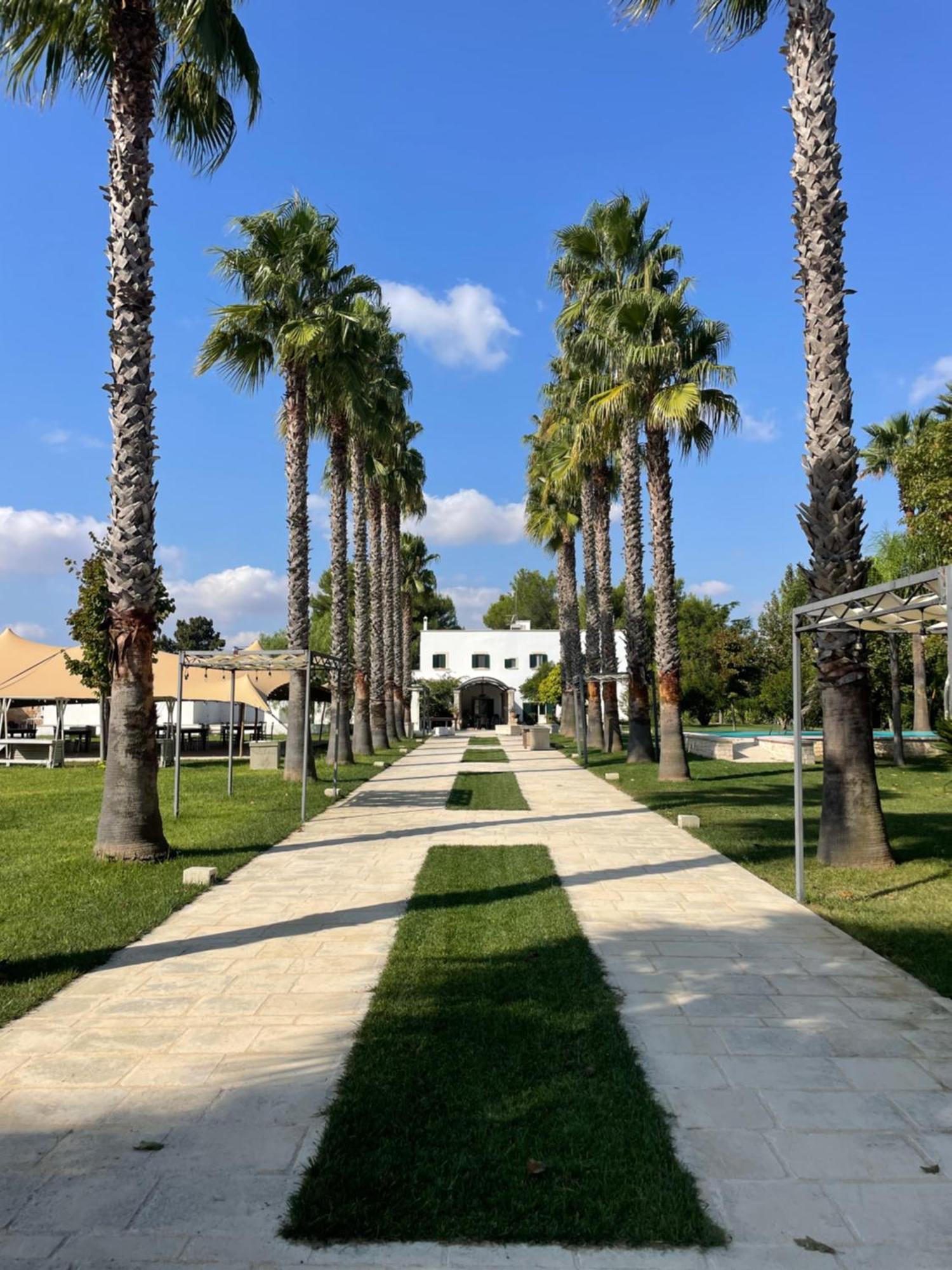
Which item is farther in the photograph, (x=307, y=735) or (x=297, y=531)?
(x=297, y=531)

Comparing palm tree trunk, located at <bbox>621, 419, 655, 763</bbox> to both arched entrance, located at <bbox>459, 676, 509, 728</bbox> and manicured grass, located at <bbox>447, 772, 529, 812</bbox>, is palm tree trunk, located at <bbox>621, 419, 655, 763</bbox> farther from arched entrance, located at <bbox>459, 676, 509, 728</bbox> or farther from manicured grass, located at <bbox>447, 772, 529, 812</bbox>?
arched entrance, located at <bbox>459, 676, 509, 728</bbox>

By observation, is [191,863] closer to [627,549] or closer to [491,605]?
[627,549]

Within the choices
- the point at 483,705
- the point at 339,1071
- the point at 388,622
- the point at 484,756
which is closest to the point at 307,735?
the point at 339,1071

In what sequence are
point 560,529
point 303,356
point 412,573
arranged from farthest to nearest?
point 412,573 < point 560,529 < point 303,356

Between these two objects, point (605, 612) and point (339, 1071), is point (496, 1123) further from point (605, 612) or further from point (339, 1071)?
point (605, 612)

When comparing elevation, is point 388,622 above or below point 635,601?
above

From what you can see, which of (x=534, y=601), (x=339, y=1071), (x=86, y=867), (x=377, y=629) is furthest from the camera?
(x=534, y=601)

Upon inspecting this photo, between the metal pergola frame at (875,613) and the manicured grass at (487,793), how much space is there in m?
7.45

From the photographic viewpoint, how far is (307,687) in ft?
46.1

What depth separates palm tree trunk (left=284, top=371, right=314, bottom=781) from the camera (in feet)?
59.9

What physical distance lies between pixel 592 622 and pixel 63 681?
56.8 ft

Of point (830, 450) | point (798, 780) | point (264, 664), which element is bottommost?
point (798, 780)

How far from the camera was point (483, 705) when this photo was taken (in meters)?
69.7

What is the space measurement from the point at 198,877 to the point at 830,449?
7855mm
